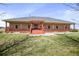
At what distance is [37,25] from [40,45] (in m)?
0.40

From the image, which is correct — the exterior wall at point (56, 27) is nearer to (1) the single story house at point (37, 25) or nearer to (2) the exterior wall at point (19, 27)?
(1) the single story house at point (37, 25)

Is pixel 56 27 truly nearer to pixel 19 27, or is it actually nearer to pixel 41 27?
pixel 41 27

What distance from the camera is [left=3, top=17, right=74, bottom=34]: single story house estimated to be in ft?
24.7

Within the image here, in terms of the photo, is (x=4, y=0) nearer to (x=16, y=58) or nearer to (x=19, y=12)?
(x=19, y=12)

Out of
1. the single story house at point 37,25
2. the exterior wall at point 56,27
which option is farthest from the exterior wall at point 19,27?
the exterior wall at point 56,27

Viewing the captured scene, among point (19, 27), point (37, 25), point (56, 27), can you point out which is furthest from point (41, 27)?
point (19, 27)

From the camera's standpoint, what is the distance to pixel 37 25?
7594 millimetres

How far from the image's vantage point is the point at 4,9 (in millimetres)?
7531

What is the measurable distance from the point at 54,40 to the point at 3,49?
1030 millimetres

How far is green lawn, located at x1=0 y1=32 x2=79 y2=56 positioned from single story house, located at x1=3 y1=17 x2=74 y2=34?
121 millimetres

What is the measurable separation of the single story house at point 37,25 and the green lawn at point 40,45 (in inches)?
4.7

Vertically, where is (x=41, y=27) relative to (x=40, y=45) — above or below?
above

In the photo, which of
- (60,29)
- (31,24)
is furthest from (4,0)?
(60,29)

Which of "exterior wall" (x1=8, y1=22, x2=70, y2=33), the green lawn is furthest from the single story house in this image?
the green lawn
